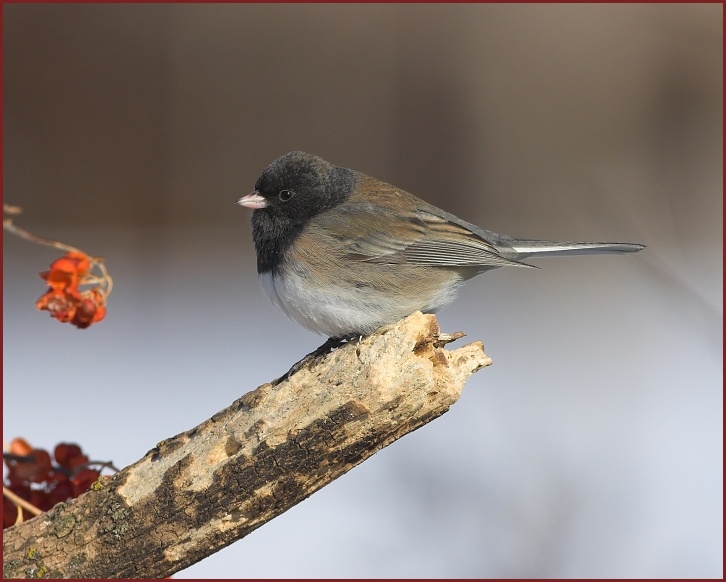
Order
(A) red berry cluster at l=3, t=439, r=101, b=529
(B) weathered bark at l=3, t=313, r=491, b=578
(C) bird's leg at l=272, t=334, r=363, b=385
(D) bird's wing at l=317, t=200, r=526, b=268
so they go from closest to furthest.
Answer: (B) weathered bark at l=3, t=313, r=491, b=578 < (A) red berry cluster at l=3, t=439, r=101, b=529 < (C) bird's leg at l=272, t=334, r=363, b=385 < (D) bird's wing at l=317, t=200, r=526, b=268

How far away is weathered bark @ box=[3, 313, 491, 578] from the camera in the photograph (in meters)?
1.44

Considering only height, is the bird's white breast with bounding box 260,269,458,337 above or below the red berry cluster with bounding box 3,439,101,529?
above

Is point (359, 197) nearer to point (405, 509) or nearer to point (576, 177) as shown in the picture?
point (405, 509)

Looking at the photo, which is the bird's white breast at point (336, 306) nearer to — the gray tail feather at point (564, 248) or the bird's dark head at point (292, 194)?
the bird's dark head at point (292, 194)

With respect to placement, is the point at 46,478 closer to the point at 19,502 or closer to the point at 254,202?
the point at 19,502

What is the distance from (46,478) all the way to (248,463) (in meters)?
0.54

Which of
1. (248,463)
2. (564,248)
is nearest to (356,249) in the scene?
(564,248)

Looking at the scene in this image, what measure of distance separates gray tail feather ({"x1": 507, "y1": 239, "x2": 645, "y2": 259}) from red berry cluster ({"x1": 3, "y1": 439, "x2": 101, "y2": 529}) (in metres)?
1.26

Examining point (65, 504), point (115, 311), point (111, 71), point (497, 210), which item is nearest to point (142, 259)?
point (115, 311)

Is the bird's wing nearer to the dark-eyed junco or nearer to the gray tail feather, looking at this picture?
the dark-eyed junco

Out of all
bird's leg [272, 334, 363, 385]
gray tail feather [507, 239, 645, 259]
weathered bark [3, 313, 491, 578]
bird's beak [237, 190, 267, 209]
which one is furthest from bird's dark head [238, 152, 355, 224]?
weathered bark [3, 313, 491, 578]

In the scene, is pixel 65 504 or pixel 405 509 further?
pixel 405 509

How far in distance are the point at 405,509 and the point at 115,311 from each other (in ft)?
8.44

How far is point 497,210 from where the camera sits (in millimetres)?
4605
